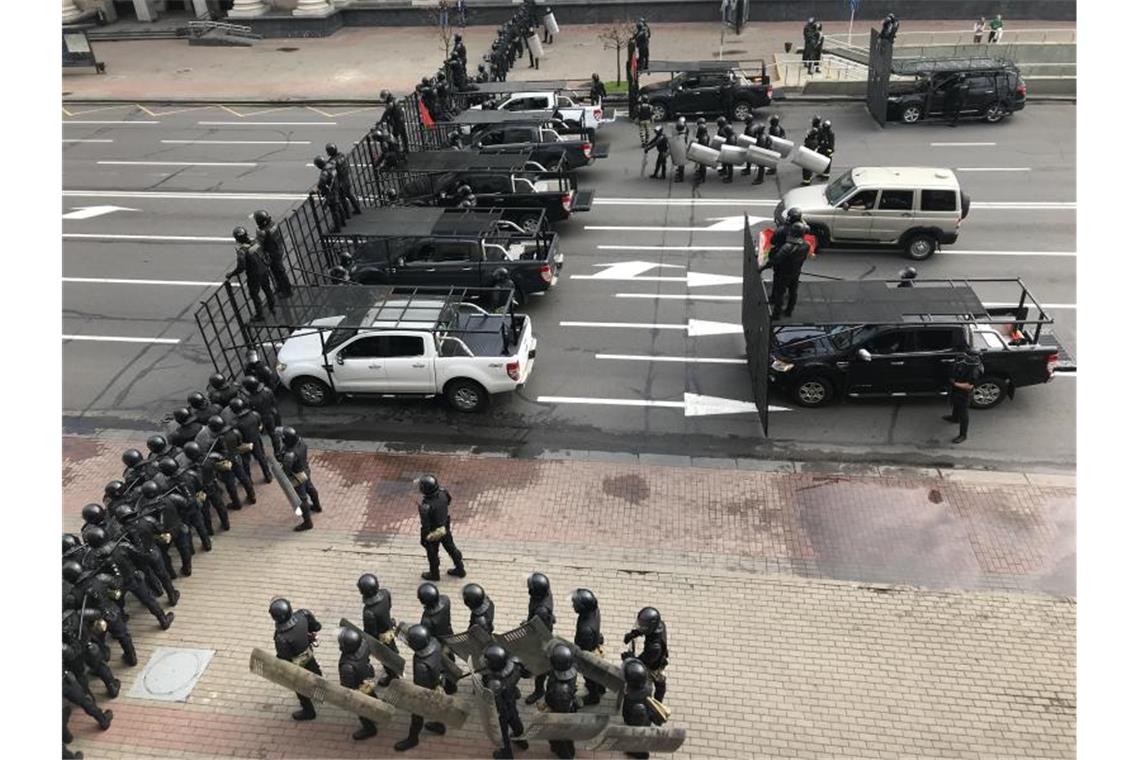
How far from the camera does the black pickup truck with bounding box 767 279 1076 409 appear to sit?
12711 mm

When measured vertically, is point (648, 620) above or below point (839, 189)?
below

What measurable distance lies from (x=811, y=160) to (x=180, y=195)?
16.4 meters

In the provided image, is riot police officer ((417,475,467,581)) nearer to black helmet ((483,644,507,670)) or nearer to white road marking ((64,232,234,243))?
black helmet ((483,644,507,670))

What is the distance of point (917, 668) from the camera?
897 centimetres

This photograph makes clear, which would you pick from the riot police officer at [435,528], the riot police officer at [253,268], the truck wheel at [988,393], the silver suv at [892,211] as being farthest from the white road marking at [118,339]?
the truck wheel at [988,393]

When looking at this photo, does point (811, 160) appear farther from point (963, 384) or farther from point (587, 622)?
point (587, 622)

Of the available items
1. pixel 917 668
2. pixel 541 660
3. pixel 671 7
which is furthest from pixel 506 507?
pixel 671 7

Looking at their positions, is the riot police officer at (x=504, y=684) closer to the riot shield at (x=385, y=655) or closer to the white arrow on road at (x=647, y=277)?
the riot shield at (x=385, y=655)

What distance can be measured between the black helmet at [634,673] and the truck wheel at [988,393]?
8.12 metres

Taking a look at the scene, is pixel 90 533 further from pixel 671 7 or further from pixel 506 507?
pixel 671 7

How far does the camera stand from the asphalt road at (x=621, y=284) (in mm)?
13062

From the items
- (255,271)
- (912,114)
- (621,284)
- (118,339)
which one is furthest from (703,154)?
(118,339)

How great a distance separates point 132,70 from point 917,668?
37106mm

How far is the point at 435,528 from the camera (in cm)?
980
